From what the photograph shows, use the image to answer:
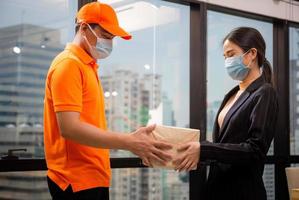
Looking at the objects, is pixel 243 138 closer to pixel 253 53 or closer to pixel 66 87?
pixel 253 53

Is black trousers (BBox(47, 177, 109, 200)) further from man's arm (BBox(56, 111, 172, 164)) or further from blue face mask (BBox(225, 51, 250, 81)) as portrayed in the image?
blue face mask (BBox(225, 51, 250, 81))

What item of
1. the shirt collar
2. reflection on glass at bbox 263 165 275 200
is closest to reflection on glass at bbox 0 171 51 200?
the shirt collar

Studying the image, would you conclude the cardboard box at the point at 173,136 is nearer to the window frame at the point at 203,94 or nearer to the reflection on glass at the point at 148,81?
the window frame at the point at 203,94

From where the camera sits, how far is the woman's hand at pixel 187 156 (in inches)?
70.2

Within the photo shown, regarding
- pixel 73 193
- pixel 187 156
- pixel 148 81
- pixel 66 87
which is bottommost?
pixel 73 193

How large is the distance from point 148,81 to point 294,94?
1.88 m

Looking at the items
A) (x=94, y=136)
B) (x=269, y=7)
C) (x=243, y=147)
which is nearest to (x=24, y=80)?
(x=94, y=136)

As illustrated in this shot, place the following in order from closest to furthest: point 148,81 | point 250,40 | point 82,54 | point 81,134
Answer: point 81,134
point 82,54
point 250,40
point 148,81

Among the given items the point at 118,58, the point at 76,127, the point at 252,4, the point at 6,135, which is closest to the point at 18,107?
the point at 6,135

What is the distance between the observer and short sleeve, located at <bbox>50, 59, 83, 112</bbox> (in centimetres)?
155

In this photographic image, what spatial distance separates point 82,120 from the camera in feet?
5.34

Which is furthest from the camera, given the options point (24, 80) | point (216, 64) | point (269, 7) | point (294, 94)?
point (294, 94)

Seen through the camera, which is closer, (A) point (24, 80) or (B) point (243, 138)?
(B) point (243, 138)

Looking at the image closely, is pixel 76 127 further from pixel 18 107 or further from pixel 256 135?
pixel 18 107
